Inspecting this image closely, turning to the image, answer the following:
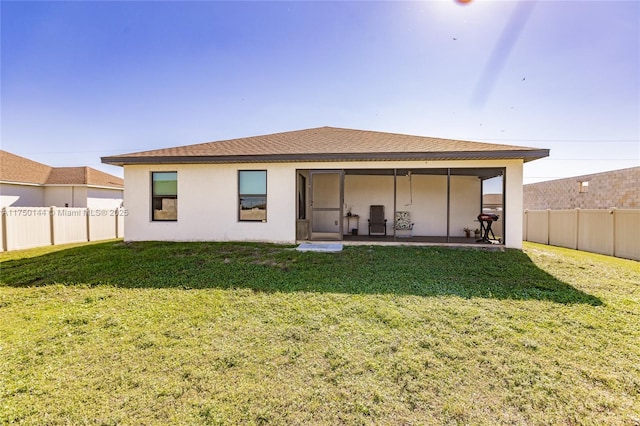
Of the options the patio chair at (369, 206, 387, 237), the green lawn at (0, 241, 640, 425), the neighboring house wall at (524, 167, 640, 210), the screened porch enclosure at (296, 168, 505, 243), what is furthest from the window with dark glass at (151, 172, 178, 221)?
the neighboring house wall at (524, 167, 640, 210)

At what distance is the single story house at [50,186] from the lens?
15.0m

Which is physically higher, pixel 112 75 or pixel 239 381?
pixel 112 75

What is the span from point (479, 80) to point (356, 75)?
427cm

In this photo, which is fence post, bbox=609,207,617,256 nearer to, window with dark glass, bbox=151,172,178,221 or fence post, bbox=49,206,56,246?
window with dark glass, bbox=151,172,178,221

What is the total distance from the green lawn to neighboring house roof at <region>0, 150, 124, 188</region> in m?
→ 14.7

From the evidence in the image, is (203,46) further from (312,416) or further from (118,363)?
(312,416)

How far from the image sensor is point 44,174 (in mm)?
17297

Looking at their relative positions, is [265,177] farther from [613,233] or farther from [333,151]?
[613,233]

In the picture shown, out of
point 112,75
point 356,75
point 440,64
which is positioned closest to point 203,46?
point 112,75

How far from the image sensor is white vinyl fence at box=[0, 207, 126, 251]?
8586 mm

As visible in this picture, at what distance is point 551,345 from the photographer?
9.45 feet

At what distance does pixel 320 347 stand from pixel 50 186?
21.3 m

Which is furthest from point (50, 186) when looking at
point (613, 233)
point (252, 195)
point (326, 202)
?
point (613, 233)

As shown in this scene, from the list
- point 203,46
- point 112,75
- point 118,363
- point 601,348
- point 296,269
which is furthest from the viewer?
point 112,75
